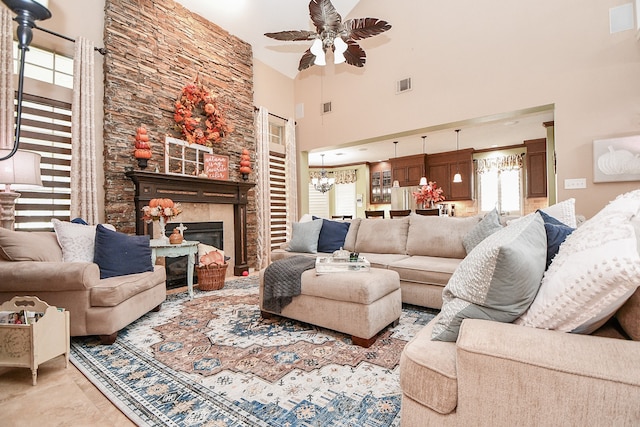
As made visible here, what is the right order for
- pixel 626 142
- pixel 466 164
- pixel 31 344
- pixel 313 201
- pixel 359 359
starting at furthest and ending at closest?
pixel 313 201 < pixel 466 164 < pixel 626 142 < pixel 359 359 < pixel 31 344

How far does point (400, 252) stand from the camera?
3561mm

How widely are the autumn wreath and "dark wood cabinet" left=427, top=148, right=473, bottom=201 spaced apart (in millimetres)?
6067

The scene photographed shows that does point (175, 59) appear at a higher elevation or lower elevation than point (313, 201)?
higher

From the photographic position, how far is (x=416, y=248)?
3428mm

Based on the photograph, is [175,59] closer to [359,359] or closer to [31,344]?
[31,344]

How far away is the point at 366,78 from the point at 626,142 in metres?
3.61

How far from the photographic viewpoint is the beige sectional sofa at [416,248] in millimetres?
2770

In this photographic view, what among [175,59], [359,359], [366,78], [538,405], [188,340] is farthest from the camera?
[366,78]

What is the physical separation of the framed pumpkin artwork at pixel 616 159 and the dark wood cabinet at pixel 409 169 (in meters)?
5.19

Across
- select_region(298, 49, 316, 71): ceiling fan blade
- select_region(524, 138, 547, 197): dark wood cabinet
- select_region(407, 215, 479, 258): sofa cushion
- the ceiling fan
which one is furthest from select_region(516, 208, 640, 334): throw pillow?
select_region(524, 138, 547, 197): dark wood cabinet

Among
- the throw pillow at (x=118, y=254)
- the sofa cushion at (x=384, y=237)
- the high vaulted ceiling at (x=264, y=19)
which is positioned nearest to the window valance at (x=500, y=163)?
the high vaulted ceiling at (x=264, y=19)

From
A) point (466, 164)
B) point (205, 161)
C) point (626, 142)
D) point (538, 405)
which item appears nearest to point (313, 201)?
point (466, 164)

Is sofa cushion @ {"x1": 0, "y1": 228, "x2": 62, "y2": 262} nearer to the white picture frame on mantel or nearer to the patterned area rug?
the patterned area rug

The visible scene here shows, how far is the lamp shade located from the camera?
234 cm
